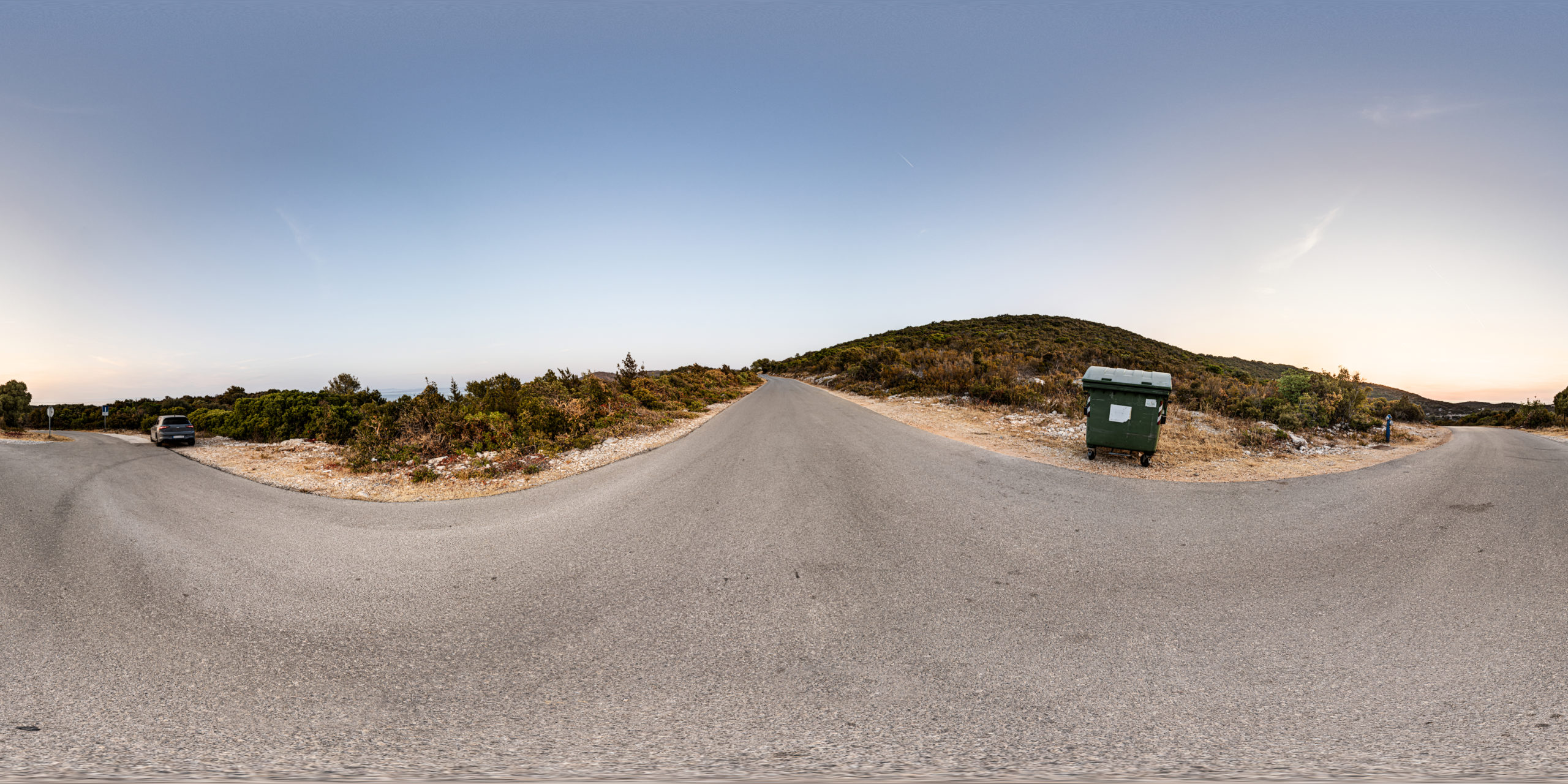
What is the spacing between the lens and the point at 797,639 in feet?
10.5

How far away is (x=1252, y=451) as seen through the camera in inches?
419

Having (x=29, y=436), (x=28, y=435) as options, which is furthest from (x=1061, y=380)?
(x=28, y=435)

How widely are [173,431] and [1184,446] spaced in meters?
26.9

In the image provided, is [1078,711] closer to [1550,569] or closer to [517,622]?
[517,622]

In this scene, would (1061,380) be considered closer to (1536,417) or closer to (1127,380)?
(1127,380)

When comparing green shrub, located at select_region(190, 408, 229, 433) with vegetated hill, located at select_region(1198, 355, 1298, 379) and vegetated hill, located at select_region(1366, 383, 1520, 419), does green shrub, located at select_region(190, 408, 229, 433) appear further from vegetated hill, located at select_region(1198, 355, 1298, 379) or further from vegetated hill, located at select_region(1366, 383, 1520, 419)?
vegetated hill, located at select_region(1198, 355, 1298, 379)

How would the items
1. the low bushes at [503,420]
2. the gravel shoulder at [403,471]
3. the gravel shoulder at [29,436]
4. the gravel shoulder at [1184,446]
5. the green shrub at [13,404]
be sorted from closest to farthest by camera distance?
1. the gravel shoulder at [403,471]
2. the gravel shoulder at [1184,446]
3. the low bushes at [503,420]
4. the gravel shoulder at [29,436]
5. the green shrub at [13,404]

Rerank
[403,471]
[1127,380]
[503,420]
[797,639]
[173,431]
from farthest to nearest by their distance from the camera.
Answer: [173,431] < [503,420] < [403,471] < [1127,380] < [797,639]

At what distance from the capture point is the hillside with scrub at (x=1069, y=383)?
14.7 meters

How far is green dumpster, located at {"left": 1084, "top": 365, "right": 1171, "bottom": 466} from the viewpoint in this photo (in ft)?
28.9

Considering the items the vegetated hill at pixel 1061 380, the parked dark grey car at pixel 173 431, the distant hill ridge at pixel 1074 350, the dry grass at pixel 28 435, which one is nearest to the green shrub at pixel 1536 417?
the distant hill ridge at pixel 1074 350

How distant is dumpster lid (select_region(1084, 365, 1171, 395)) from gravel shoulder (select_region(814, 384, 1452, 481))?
131cm

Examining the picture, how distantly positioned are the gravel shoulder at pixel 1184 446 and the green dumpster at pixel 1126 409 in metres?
0.39

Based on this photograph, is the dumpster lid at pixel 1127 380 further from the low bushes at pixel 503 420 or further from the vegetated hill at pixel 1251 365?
the vegetated hill at pixel 1251 365
